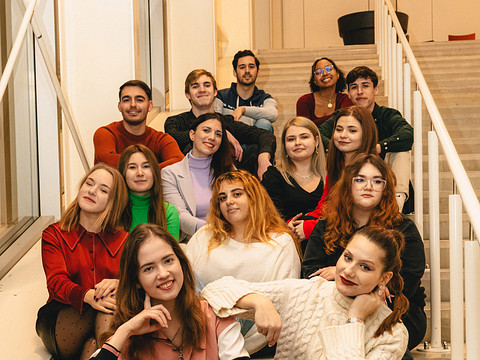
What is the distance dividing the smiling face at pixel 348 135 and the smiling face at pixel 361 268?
96 centimetres

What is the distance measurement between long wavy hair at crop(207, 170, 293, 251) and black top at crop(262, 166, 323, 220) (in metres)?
0.40

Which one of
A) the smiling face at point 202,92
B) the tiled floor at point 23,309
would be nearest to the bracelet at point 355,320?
the tiled floor at point 23,309

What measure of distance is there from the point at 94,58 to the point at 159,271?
2.53 meters

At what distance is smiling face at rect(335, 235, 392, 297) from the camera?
6.16ft

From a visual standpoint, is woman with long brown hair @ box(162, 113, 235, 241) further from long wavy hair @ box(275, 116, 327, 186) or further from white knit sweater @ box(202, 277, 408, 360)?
white knit sweater @ box(202, 277, 408, 360)

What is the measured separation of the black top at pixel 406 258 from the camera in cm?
217

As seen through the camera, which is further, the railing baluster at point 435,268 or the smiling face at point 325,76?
the smiling face at point 325,76

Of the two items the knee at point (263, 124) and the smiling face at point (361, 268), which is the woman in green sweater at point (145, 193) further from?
the knee at point (263, 124)

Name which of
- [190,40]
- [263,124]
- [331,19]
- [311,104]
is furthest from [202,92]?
[331,19]

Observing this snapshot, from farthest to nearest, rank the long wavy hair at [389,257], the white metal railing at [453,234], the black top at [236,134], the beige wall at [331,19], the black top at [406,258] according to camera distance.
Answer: the beige wall at [331,19] < the black top at [236,134] < the black top at [406,258] < the long wavy hair at [389,257] < the white metal railing at [453,234]

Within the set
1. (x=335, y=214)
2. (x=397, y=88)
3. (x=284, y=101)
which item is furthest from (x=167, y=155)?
(x=284, y=101)

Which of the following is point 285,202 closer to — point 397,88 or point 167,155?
point 167,155

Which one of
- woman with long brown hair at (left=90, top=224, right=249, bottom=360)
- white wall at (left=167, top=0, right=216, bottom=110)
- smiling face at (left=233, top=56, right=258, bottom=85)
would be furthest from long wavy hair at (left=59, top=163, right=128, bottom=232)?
white wall at (left=167, top=0, right=216, bottom=110)

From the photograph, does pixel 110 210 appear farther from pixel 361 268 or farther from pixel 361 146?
pixel 361 146
